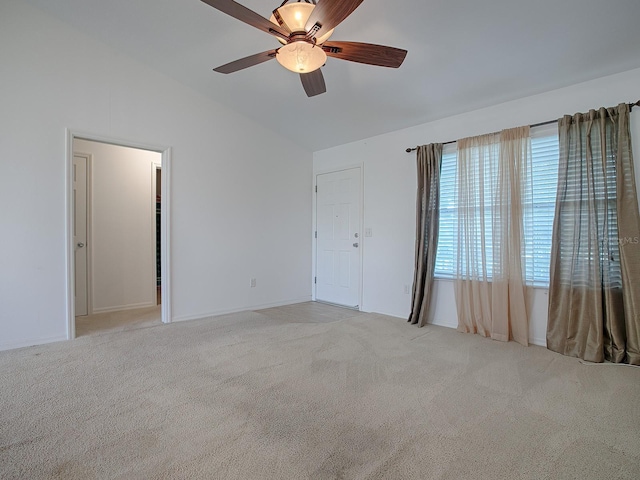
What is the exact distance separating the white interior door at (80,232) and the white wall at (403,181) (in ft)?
10.6

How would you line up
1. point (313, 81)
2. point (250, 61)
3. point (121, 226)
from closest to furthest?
point (250, 61)
point (313, 81)
point (121, 226)

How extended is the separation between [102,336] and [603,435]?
13.0ft

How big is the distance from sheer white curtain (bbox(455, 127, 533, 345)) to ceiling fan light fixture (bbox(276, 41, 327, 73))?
2102 millimetres

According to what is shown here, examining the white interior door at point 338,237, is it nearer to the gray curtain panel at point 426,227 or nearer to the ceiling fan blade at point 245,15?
the gray curtain panel at point 426,227

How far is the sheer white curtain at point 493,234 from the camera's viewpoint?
10.3 feet

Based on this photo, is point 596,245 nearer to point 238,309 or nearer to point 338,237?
point 338,237

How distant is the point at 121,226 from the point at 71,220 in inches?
53.5

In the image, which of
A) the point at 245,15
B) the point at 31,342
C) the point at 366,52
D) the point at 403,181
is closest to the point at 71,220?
the point at 31,342

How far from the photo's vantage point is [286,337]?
A: 10.7 feet

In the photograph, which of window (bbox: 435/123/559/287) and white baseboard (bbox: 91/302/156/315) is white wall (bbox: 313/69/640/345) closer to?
window (bbox: 435/123/559/287)

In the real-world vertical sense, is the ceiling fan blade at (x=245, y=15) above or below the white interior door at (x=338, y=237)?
above

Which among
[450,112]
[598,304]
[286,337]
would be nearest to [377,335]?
[286,337]

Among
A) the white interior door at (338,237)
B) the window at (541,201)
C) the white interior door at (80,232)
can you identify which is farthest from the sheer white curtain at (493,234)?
the white interior door at (80,232)

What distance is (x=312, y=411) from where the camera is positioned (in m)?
1.90
